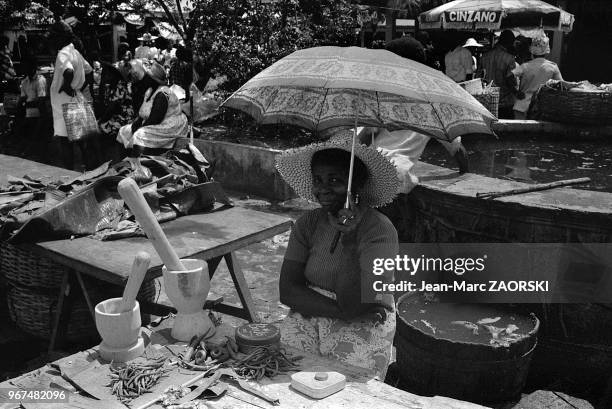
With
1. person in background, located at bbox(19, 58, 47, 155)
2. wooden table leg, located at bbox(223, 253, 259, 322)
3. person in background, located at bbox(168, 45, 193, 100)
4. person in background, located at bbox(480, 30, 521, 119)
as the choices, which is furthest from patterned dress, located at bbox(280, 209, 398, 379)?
person in background, located at bbox(19, 58, 47, 155)

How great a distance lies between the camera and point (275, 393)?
6.58 feet

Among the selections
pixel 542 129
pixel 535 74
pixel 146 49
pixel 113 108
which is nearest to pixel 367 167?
pixel 542 129

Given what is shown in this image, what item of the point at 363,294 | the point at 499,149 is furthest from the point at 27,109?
the point at 363,294

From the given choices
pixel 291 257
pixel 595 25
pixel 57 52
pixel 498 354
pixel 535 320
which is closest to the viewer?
pixel 291 257

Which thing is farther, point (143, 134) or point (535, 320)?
point (143, 134)

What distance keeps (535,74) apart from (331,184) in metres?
6.07

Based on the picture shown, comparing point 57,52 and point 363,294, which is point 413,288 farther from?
point 57,52

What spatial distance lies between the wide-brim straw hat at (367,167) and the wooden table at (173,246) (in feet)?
2.35

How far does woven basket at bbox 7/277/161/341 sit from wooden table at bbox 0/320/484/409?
1899mm

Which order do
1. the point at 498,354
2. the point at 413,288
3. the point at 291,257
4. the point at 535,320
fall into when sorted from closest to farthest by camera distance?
1. the point at 291,257
2. the point at 498,354
3. the point at 535,320
4. the point at 413,288

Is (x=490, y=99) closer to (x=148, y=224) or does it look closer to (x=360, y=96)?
(x=360, y=96)

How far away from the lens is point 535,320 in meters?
3.34

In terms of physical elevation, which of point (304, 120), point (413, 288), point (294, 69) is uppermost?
point (294, 69)

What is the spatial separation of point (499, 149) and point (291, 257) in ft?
13.4
